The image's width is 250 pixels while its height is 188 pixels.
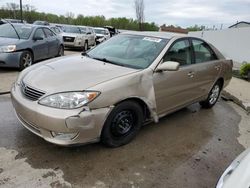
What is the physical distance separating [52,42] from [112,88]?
744 cm

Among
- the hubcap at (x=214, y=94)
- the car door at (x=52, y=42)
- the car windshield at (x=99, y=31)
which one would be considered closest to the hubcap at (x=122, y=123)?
the hubcap at (x=214, y=94)

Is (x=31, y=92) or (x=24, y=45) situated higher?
(x=24, y=45)

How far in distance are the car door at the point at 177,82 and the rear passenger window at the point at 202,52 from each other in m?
0.23

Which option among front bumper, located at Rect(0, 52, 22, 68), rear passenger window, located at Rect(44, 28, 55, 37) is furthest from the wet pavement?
rear passenger window, located at Rect(44, 28, 55, 37)

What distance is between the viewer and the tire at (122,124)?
144 inches

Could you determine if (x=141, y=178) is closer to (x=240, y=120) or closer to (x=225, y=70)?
(x=240, y=120)

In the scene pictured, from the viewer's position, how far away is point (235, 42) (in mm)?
16000

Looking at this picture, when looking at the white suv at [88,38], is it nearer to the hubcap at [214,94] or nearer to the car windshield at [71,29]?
the car windshield at [71,29]

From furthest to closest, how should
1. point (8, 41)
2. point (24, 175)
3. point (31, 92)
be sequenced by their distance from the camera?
point (8, 41), point (31, 92), point (24, 175)

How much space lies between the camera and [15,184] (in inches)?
117

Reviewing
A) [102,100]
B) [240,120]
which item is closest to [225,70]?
[240,120]

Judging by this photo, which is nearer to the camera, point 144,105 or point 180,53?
point 144,105

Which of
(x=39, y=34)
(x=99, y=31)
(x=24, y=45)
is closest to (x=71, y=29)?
(x=99, y=31)

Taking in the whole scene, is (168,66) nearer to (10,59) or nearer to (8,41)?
(10,59)
